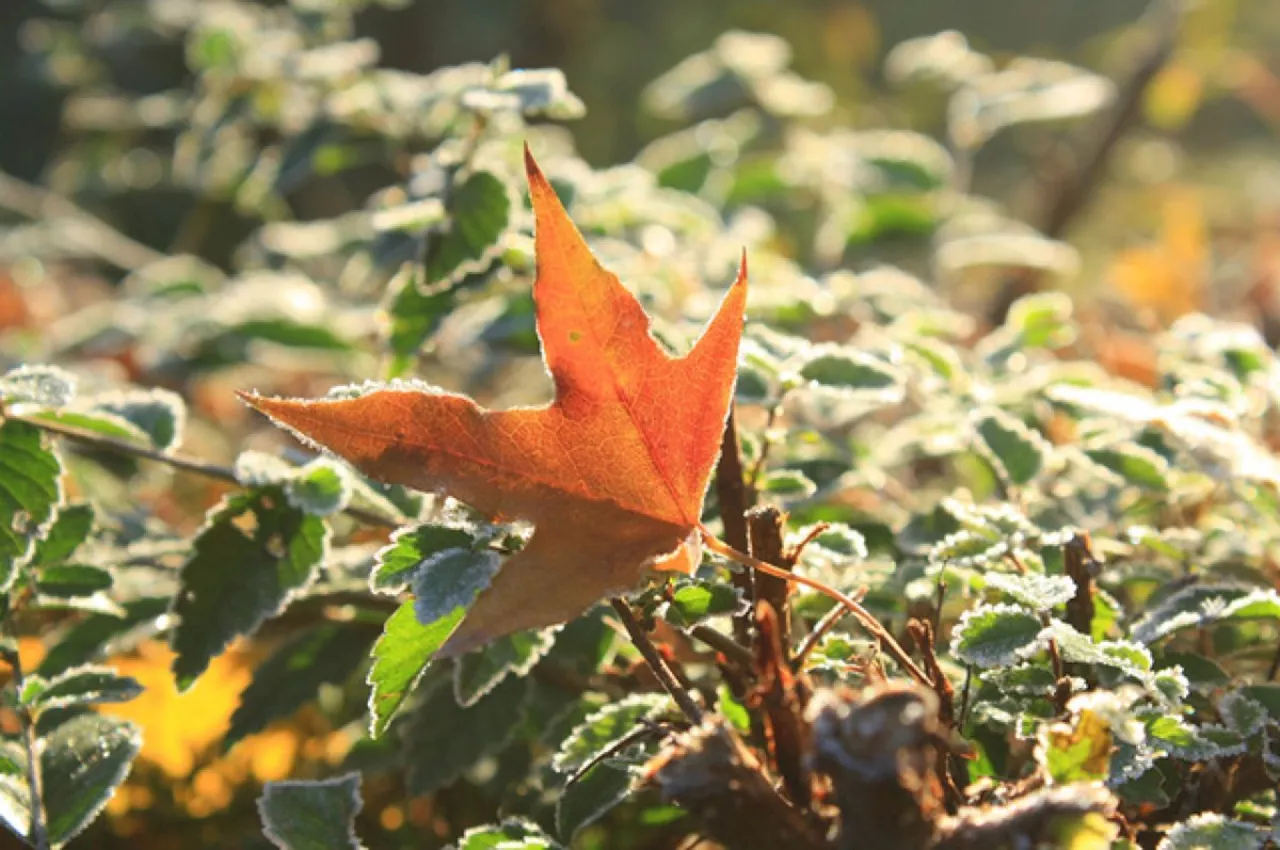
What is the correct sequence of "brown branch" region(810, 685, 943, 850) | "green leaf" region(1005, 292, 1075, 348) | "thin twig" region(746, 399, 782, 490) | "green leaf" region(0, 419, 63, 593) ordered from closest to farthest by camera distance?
1. "brown branch" region(810, 685, 943, 850)
2. "green leaf" region(0, 419, 63, 593)
3. "thin twig" region(746, 399, 782, 490)
4. "green leaf" region(1005, 292, 1075, 348)

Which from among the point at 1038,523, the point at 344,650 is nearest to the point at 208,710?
the point at 344,650

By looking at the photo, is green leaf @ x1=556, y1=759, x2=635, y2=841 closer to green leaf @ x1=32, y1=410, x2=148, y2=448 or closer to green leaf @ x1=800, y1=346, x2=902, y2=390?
green leaf @ x1=800, y1=346, x2=902, y2=390

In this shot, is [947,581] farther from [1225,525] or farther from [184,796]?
[184,796]

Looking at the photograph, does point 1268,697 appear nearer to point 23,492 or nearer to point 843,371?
point 843,371

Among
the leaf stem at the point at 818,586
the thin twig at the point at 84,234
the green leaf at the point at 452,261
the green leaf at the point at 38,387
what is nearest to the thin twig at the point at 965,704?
the leaf stem at the point at 818,586

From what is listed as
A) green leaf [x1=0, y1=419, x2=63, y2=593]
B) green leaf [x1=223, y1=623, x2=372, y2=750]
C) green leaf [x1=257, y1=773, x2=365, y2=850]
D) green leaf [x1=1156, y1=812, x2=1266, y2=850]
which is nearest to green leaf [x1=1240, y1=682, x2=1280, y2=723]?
green leaf [x1=1156, y1=812, x2=1266, y2=850]

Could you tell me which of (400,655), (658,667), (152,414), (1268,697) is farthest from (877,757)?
(152,414)

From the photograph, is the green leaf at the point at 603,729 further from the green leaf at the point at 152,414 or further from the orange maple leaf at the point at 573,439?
the green leaf at the point at 152,414
